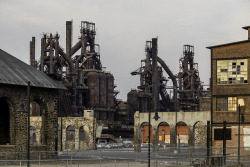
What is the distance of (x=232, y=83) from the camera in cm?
5209

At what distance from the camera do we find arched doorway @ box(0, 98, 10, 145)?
45969 millimetres

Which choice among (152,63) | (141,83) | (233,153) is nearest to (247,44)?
(233,153)

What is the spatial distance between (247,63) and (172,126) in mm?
30109

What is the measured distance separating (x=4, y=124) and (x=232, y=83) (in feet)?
69.4

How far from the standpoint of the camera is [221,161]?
125 feet

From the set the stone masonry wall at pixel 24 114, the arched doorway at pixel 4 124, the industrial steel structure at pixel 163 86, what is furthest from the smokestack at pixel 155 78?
the stone masonry wall at pixel 24 114

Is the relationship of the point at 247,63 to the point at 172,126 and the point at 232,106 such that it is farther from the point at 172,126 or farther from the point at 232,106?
the point at 172,126

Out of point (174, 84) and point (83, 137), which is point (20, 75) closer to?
point (83, 137)

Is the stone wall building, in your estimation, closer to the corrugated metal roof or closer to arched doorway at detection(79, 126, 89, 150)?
arched doorway at detection(79, 126, 89, 150)

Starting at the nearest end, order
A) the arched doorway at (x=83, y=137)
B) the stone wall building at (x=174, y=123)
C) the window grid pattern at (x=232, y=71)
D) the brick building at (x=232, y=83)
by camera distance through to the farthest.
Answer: the brick building at (x=232, y=83) → the window grid pattern at (x=232, y=71) → the stone wall building at (x=174, y=123) → the arched doorway at (x=83, y=137)

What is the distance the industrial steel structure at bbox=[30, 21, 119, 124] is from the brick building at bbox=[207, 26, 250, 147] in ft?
210

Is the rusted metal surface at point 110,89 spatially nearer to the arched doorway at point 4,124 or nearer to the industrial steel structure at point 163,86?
the industrial steel structure at point 163,86

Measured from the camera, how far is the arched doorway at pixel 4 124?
151 feet

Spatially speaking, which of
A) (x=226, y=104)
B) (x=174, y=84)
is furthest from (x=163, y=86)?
(x=226, y=104)
